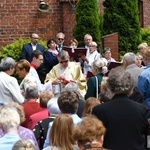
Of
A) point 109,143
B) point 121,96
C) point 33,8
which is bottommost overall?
point 109,143

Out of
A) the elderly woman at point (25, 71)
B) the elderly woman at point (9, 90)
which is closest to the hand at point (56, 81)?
the elderly woman at point (25, 71)

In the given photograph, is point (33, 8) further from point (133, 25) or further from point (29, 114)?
point (29, 114)

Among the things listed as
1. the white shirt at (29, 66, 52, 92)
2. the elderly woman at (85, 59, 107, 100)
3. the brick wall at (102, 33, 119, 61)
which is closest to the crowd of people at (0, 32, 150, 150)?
the elderly woman at (85, 59, 107, 100)

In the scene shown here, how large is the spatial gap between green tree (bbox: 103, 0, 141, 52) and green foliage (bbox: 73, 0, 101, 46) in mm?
1288

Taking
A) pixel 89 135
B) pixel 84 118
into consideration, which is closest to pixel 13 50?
pixel 84 118

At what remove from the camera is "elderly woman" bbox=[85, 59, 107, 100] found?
1226 cm

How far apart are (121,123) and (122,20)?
12686 mm

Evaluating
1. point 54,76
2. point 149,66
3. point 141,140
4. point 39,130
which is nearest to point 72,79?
point 54,76

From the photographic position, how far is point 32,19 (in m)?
19.4

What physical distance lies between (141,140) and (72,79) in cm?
606

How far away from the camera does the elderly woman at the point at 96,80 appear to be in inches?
483

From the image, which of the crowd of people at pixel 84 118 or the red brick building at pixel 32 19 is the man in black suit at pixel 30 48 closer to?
the red brick building at pixel 32 19

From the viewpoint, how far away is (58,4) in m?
19.6

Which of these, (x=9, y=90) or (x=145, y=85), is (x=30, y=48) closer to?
(x=9, y=90)
